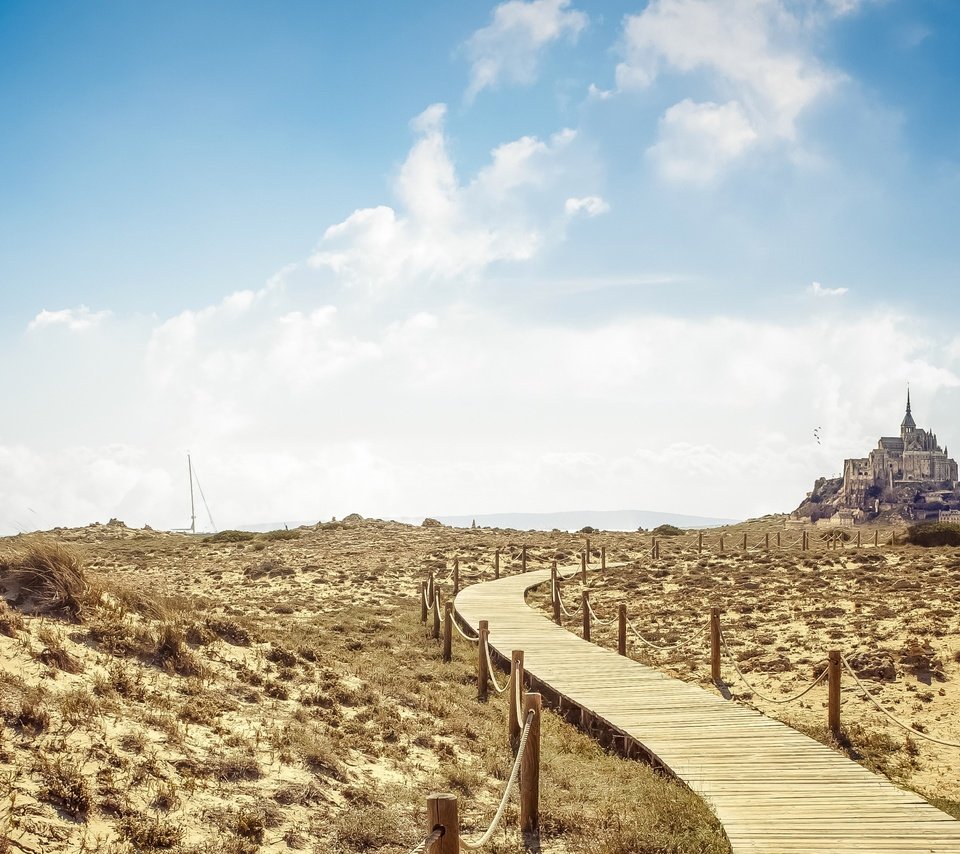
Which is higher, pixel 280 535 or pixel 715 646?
pixel 715 646

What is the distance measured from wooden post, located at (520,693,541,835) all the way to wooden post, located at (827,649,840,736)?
20.1ft

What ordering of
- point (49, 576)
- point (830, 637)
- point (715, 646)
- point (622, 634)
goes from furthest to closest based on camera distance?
point (830, 637), point (622, 634), point (715, 646), point (49, 576)

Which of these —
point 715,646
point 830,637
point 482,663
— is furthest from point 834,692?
point 830,637

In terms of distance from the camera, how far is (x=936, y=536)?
1748 inches

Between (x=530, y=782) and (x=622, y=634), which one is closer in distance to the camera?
(x=530, y=782)

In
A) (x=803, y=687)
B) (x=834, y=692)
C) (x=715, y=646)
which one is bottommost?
(x=803, y=687)

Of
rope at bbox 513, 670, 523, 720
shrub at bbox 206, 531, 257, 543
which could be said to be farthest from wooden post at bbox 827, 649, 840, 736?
shrub at bbox 206, 531, 257, 543

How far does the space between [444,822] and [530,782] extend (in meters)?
3.19

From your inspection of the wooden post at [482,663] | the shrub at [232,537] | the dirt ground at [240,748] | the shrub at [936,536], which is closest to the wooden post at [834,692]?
the dirt ground at [240,748]

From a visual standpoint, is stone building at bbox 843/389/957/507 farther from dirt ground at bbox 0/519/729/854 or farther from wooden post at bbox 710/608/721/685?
dirt ground at bbox 0/519/729/854

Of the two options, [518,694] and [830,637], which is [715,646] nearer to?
[830,637]

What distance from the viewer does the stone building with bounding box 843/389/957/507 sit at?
135 m

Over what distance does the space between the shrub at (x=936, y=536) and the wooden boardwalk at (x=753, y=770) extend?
117ft

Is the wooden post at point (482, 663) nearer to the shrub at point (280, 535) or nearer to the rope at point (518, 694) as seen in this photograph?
the rope at point (518, 694)
